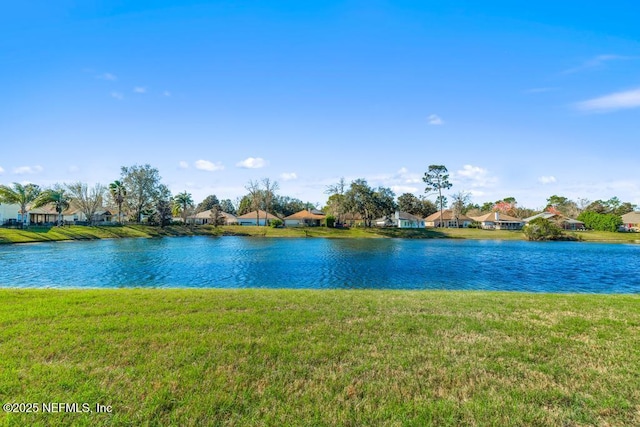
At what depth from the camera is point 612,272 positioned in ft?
85.1

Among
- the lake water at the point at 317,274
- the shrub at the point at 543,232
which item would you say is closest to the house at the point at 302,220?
the shrub at the point at 543,232

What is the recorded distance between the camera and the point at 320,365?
5074 mm

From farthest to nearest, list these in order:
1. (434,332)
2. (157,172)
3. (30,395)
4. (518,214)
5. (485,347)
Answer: (518,214) → (157,172) → (434,332) → (485,347) → (30,395)

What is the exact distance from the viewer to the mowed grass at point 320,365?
3885 millimetres

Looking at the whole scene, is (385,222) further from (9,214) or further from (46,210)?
(9,214)

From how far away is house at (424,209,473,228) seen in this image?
315 ft

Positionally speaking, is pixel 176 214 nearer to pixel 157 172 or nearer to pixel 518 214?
pixel 157 172

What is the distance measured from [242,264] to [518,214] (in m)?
114

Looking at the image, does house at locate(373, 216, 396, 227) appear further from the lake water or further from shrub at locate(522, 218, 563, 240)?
Answer: the lake water

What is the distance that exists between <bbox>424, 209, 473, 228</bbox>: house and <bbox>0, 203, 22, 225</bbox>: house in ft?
319

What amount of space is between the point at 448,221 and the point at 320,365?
98872 millimetres

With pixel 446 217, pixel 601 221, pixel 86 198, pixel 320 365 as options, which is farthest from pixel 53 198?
pixel 601 221

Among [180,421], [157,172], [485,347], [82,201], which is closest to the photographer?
[180,421]

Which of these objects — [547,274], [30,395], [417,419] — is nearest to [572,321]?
[417,419]
